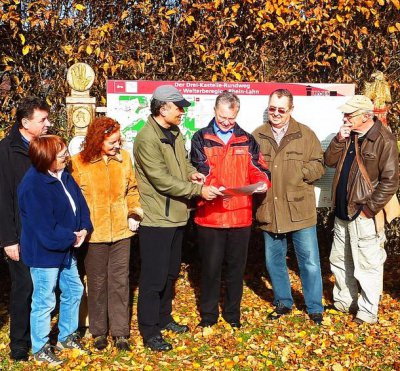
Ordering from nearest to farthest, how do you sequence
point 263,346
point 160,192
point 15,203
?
point 15,203 < point 160,192 < point 263,346

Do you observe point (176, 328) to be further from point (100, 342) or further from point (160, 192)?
point (160, 192)

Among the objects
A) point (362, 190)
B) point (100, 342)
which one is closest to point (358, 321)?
point (362, 190)

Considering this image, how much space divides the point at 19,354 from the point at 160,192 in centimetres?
179

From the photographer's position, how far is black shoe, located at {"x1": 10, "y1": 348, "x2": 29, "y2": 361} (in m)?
4.58

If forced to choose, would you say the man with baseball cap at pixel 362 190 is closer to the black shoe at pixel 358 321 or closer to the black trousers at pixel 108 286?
the black shoe at pixel 358 321

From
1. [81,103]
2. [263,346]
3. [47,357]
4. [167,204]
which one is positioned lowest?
[263,346]

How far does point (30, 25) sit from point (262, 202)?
10.0ft

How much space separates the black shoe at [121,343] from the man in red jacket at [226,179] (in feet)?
3.11

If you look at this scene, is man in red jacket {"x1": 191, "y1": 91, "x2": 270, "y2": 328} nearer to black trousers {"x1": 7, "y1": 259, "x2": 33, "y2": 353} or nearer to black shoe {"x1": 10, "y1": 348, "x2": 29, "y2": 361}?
black trousers {"x1": 7, "y1": 259, "x2": 33, "y2": 353}

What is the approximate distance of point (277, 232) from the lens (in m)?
5.24

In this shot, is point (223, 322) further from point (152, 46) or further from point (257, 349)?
point (152, 46)

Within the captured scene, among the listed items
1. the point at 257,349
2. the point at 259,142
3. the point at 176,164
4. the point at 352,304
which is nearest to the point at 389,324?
the point at 352,304

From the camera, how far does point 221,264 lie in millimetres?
5117

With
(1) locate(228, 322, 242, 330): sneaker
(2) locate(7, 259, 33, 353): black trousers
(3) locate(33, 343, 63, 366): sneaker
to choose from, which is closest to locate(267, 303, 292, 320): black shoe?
(1) locate(228, 322, 242, 330): sneaker
